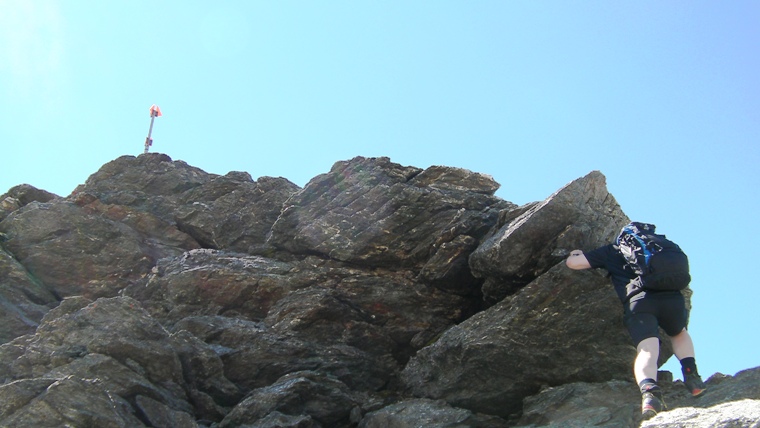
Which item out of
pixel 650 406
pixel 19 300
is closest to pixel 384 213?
pixel 650 406

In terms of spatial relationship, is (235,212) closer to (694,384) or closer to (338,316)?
(338,316)

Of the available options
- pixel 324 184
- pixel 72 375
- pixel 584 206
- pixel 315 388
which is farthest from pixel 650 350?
pixel 324 184

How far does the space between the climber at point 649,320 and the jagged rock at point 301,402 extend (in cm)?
704

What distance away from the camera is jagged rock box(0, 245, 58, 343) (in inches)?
882

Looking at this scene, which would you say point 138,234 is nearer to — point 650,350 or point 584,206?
point 584,206

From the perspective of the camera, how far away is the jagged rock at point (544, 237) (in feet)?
63.0

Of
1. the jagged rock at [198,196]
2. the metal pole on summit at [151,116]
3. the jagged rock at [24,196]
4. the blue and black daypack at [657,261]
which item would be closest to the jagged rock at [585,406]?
the blue and black daypack at [657,261]

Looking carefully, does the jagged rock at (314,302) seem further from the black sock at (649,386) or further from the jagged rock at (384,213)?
the black sock at (649,386)

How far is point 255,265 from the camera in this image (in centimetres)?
2392

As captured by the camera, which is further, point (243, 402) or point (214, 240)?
point (214, 240)

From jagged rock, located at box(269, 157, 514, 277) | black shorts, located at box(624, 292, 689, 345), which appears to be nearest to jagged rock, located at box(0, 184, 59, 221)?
jagged rock, located at box(269, 157, 514, 277)

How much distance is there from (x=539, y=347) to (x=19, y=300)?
56.1 ft

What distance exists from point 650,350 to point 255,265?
13314 millimetres

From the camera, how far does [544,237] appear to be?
1936cm
